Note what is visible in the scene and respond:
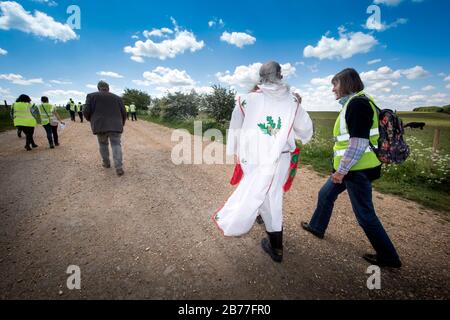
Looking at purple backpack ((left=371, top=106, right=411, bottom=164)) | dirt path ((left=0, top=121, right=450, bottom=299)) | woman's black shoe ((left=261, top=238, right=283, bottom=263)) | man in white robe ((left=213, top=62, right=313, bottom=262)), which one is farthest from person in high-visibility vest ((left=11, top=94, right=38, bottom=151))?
purple backpack ((left=371, top=106, right=411, bottom=164))

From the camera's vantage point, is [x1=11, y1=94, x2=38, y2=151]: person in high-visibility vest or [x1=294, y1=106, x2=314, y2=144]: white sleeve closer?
[x1=294, y1=106, x2=314, y2=144]: white sleeve

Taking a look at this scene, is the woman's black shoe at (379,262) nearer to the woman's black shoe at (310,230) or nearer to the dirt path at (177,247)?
the dirt path at (177,247)

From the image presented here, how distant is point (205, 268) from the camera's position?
7.69 feet

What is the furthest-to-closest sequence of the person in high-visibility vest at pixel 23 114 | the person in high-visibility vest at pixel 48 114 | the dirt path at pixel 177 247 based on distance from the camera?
the person in high-visibility vest at pixel 48 114
the person in high-visibility vest at pixel 23 114
the dirt path at pixel 177 247

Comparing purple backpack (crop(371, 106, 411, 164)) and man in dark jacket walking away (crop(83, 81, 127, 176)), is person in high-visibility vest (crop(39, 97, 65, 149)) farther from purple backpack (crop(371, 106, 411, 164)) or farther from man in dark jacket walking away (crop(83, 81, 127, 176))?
purple backpack (crop(371, 106, 411, 164))

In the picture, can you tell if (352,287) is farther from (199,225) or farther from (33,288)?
(33,288)

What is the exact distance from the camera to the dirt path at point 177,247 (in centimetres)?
209

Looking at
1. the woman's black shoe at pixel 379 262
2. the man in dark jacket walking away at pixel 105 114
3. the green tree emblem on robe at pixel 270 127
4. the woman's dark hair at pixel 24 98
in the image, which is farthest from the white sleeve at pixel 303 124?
the woman's dark hair at pixel 24 98

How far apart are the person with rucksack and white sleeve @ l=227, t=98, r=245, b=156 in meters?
1.14

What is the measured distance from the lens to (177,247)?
8.77 ft

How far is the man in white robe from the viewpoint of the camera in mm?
2273

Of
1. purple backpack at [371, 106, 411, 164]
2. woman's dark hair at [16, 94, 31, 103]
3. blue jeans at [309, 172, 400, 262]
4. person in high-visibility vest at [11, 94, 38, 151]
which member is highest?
woman's dark hair at [16, 94, 31, 103]

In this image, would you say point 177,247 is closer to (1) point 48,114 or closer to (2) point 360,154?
(2) point 360,154

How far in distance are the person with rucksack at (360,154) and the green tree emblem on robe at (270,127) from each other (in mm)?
719
